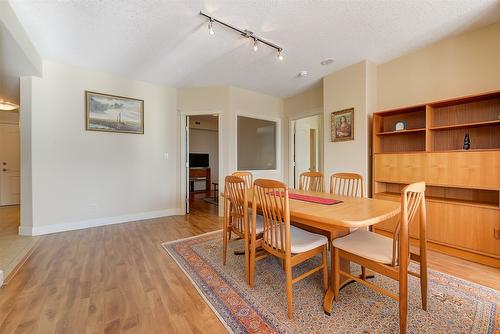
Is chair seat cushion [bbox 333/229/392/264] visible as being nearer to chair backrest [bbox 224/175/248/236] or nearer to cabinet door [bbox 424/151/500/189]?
chair backrest [bbox 224/175/248/236]

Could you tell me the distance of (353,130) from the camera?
326cm

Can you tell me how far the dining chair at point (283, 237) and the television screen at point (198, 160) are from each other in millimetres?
5554

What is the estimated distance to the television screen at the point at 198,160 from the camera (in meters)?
6.99

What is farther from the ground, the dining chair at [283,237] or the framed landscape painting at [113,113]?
the framed landscape painting at [113,113]

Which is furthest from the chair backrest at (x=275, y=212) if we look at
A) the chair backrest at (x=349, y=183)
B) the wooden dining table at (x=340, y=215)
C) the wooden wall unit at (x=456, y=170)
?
the wooden wall unit at (x=456, y=170)

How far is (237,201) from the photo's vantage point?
210 centimetres

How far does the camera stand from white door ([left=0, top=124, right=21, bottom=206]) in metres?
5.07

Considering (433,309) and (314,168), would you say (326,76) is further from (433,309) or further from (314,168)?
(433,309)

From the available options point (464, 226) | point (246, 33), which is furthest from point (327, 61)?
point (464, 226)

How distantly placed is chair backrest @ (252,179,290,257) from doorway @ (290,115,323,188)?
335 centimetres

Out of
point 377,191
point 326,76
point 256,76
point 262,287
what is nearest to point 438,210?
point 377,191

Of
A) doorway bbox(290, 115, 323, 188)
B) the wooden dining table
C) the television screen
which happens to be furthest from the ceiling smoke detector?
the television screen

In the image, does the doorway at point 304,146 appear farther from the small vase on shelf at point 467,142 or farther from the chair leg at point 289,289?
the chair leg at point 289,289

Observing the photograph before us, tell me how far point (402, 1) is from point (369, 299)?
2598 millimetres
